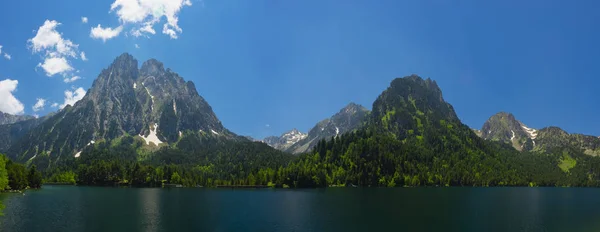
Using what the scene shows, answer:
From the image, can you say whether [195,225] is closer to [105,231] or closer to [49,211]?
[105,231]

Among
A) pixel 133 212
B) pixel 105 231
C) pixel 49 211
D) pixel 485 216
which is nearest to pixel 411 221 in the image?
pixel 485 216

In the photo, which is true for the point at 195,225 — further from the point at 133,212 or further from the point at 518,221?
the point at 518,221

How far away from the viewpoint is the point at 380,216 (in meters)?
101

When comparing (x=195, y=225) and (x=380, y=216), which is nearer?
(x=195, y=225)

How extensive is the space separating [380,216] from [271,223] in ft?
96.7

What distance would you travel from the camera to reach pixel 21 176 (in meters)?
194

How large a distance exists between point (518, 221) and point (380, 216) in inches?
1315

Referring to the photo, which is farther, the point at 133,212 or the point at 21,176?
the point at 21,176

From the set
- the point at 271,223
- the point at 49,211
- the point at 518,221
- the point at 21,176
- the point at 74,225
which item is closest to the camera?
the point at 74,225

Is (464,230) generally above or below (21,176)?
below

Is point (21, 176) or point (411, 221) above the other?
point (21, 176)

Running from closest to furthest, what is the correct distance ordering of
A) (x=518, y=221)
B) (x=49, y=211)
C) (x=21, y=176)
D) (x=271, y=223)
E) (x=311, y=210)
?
1. (x=271, y=223)
2. (x=518, y=221)
3. (x=49, y=211)
4. (x=311, y=210)
5. (x=21, y=176)

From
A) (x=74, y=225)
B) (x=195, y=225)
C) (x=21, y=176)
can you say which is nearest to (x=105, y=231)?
(x=74, y=225)

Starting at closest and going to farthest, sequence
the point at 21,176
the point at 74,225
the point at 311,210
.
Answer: the point at 74,225
the point at 311,210
the point at 21,176
